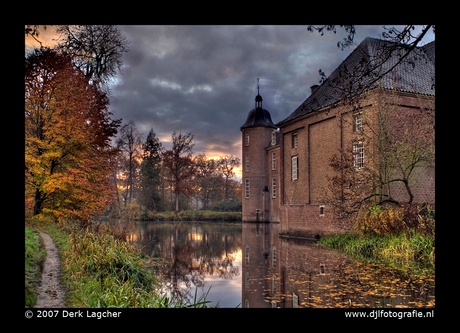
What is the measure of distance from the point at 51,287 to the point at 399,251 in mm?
11227

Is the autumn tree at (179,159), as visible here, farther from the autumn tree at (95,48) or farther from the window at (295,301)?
the window at (295,301)

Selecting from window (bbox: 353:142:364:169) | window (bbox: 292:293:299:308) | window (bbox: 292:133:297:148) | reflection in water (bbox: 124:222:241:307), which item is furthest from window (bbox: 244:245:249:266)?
window (bbox: 292:133:297:148)

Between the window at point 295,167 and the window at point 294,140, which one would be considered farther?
the window at point 294,140

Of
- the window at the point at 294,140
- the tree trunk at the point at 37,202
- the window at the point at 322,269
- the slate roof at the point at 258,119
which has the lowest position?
the window at the point at 322,269

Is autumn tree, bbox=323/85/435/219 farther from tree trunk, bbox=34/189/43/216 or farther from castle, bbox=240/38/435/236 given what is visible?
tree trunk, bbox=34/189/43/216

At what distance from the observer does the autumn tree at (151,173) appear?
158ft

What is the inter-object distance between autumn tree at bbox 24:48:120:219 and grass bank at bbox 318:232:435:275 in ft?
36.4

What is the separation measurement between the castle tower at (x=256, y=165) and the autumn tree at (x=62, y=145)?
2456 centimetres

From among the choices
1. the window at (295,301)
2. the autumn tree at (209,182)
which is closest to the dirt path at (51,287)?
the window at (295,301)

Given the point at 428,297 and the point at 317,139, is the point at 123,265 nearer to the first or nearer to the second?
the point at 428,297

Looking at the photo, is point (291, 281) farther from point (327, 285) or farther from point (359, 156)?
point (359, 156)

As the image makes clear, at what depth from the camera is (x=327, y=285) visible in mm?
8422
